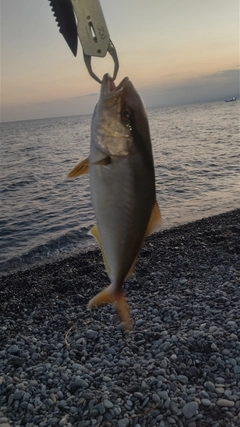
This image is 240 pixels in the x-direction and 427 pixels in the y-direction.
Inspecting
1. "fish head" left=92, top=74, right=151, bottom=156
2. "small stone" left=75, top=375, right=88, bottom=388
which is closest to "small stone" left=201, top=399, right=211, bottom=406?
"small stone" left=75, top=375, right=88, bottom=388

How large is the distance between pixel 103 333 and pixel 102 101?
227 inches

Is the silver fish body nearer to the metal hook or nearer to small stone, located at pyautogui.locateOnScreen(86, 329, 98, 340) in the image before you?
the metal hook

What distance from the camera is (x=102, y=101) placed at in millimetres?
2203

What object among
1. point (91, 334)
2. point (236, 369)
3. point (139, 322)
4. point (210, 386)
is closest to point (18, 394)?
point (91, 334)

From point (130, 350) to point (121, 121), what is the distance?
5184mm

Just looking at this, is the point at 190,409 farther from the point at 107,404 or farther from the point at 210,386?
the point at 107,404

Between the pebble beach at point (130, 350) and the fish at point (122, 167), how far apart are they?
12.1ft

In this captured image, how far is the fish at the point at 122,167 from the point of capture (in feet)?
7.03

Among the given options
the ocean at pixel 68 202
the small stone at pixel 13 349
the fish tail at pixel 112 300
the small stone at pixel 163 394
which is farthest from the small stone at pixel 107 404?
the ocean at pixel 68 202

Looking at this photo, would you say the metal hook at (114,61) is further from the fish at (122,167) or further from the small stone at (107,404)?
the small stone at (107,404)

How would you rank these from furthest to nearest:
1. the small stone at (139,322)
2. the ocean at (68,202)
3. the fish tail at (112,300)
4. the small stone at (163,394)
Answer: the ocean at (68,202) < the small stone at (139,322) < the small stone at (163,394) < the fish tail at (112,300)

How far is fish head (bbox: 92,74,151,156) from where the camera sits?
2.14 metres

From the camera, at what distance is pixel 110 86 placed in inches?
87.8

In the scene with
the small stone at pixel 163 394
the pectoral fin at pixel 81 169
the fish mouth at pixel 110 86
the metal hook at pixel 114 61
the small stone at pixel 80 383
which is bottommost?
the small stone at pixel 163 394
